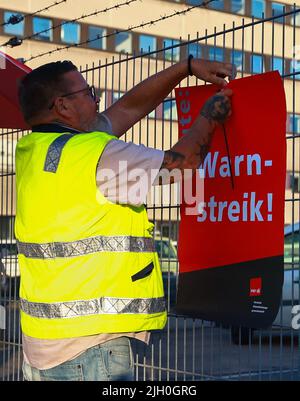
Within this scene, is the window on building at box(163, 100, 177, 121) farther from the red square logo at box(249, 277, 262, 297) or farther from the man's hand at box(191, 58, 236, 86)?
the red square logo at box(249, 277, 262, 297)

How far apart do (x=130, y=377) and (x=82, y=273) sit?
0.44m

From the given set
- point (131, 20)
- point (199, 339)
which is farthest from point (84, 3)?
point (199, 339)

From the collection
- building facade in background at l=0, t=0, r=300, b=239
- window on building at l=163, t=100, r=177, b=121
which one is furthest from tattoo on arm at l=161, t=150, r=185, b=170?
building facade in background at l=0, t=0, r=300, b=239

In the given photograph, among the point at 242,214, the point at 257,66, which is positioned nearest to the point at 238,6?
the point at 257,66

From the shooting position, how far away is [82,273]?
299 centimetres

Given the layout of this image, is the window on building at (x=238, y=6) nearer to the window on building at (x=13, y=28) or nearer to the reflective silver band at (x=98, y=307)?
the window on building at (x=13, y=28)

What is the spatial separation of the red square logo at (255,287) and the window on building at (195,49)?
145 cm

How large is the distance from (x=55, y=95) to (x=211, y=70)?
644 millimetres

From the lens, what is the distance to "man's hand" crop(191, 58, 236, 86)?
3.31 m

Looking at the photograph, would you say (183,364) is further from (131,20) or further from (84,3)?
(131,20)

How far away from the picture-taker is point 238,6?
31.8 m

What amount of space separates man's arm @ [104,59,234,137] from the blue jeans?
1.12 meters

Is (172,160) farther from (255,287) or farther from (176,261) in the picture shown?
(176,261)

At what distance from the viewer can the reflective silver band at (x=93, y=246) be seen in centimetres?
299
